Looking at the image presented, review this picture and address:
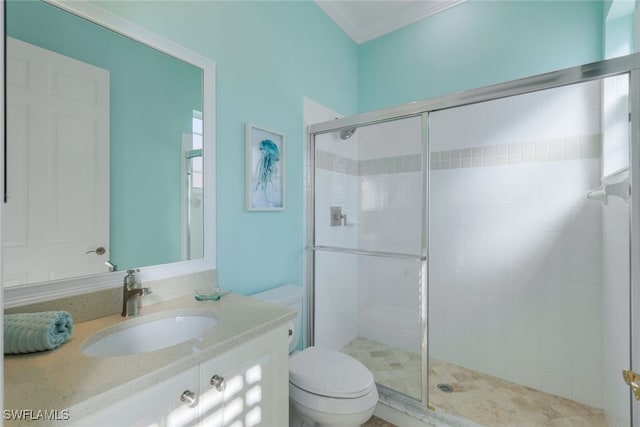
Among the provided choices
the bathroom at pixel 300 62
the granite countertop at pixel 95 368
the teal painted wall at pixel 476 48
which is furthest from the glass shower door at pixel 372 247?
the granite countertop at pixel 95 368

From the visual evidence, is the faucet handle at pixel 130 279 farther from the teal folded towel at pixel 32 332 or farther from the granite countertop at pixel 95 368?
the teal folded towel at pixel 32 332

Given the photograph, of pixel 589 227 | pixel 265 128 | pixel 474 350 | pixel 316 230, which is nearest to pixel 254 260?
pixel 316 230

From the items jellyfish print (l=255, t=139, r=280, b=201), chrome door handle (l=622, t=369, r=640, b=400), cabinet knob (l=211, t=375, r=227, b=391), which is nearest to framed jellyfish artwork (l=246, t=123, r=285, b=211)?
jellyfish print (l=255, t=139, r=280, b=201)

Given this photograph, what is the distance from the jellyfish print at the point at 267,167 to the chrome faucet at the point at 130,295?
30.4 inches

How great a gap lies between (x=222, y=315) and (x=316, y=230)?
1.10 m

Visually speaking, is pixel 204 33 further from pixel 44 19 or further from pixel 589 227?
pixel 589 227

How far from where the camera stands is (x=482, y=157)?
85.7 inches

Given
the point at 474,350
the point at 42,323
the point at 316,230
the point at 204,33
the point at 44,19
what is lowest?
the point at 474,350

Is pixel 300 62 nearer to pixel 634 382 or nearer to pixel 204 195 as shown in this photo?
pixel 204 195

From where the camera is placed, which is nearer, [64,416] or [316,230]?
[64,416]

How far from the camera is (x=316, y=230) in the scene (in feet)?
7.04

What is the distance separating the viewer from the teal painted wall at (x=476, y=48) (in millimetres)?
1875

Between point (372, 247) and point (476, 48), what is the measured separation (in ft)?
5.48

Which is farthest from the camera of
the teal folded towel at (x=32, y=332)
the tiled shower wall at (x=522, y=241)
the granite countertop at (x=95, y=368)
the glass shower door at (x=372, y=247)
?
the glass shower door at (x=372, y=247)
